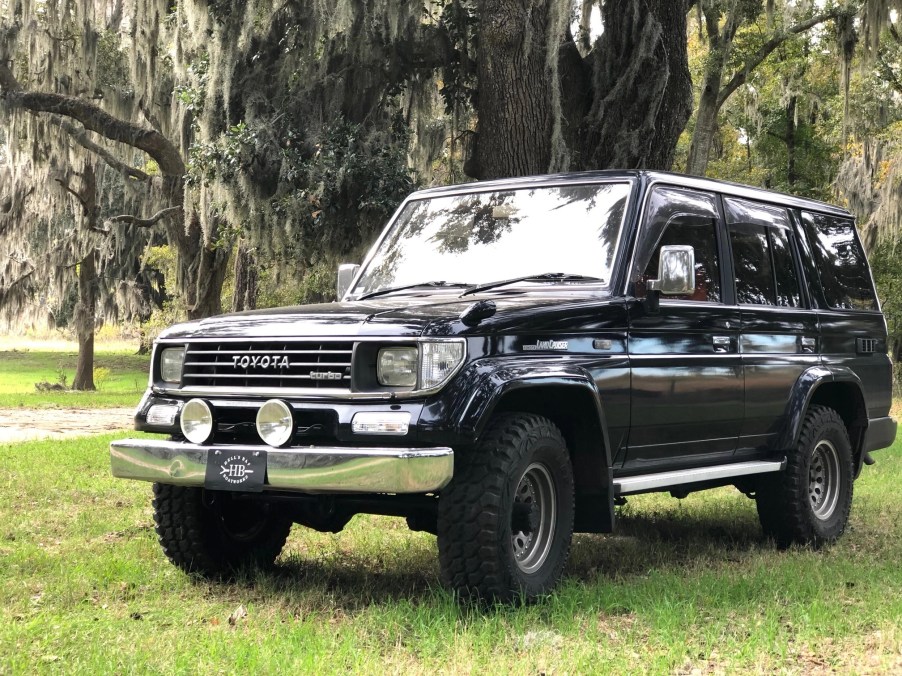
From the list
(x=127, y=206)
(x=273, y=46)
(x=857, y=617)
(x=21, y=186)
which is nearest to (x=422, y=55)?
(x=273, y=46)

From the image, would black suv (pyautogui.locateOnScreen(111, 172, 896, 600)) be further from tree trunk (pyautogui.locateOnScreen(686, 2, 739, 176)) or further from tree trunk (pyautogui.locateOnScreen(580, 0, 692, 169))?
tree trunk (pyautogui.locateOnScreen(686, 2, 739, 176))

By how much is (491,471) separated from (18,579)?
107 inches

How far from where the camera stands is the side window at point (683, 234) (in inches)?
243

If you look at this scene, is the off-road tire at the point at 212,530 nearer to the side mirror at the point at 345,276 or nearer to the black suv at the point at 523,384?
the black suv at the point at 523,384

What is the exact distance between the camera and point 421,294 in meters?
6.17

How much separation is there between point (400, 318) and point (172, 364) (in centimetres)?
130

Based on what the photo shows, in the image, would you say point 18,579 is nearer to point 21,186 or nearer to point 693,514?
point 693,514

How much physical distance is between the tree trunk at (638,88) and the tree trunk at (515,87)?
649 mm

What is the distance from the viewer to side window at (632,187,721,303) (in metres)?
6.16

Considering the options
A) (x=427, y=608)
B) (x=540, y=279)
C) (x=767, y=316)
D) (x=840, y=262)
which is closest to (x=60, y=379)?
(x=840, y=262)

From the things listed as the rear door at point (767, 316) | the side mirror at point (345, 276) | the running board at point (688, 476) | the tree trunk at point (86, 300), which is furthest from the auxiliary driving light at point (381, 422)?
the tree trunk at point (86, 300)

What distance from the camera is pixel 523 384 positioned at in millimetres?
5152

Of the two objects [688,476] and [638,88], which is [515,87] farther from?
[688,476]

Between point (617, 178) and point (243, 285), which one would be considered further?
point (243, 285)
